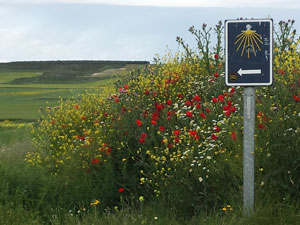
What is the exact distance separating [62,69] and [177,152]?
6482 cm

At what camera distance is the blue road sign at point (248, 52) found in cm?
575

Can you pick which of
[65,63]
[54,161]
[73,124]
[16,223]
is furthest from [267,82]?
[65,63]

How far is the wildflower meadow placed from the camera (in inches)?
245

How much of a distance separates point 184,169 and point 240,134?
35.8 inches

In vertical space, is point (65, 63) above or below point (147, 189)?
above

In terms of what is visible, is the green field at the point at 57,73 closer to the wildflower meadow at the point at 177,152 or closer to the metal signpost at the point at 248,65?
the wildflower meadow at the point at 177,152

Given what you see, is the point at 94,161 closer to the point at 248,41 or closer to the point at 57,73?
the point at 248,41

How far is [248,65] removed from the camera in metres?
5.79

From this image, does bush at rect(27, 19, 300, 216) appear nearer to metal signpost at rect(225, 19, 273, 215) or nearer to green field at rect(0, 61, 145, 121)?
metal signpost at rect(225, 19, 273, 215)

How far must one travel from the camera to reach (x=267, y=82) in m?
5.72

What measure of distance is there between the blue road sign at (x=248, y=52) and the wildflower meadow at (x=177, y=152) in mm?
906

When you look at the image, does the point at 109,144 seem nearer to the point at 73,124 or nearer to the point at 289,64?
the point at 73,124

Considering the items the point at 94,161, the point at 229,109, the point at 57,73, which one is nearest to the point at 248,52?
the point at 229,109

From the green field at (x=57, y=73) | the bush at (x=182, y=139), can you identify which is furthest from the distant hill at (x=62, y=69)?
the bush at (x=182, y=139)
